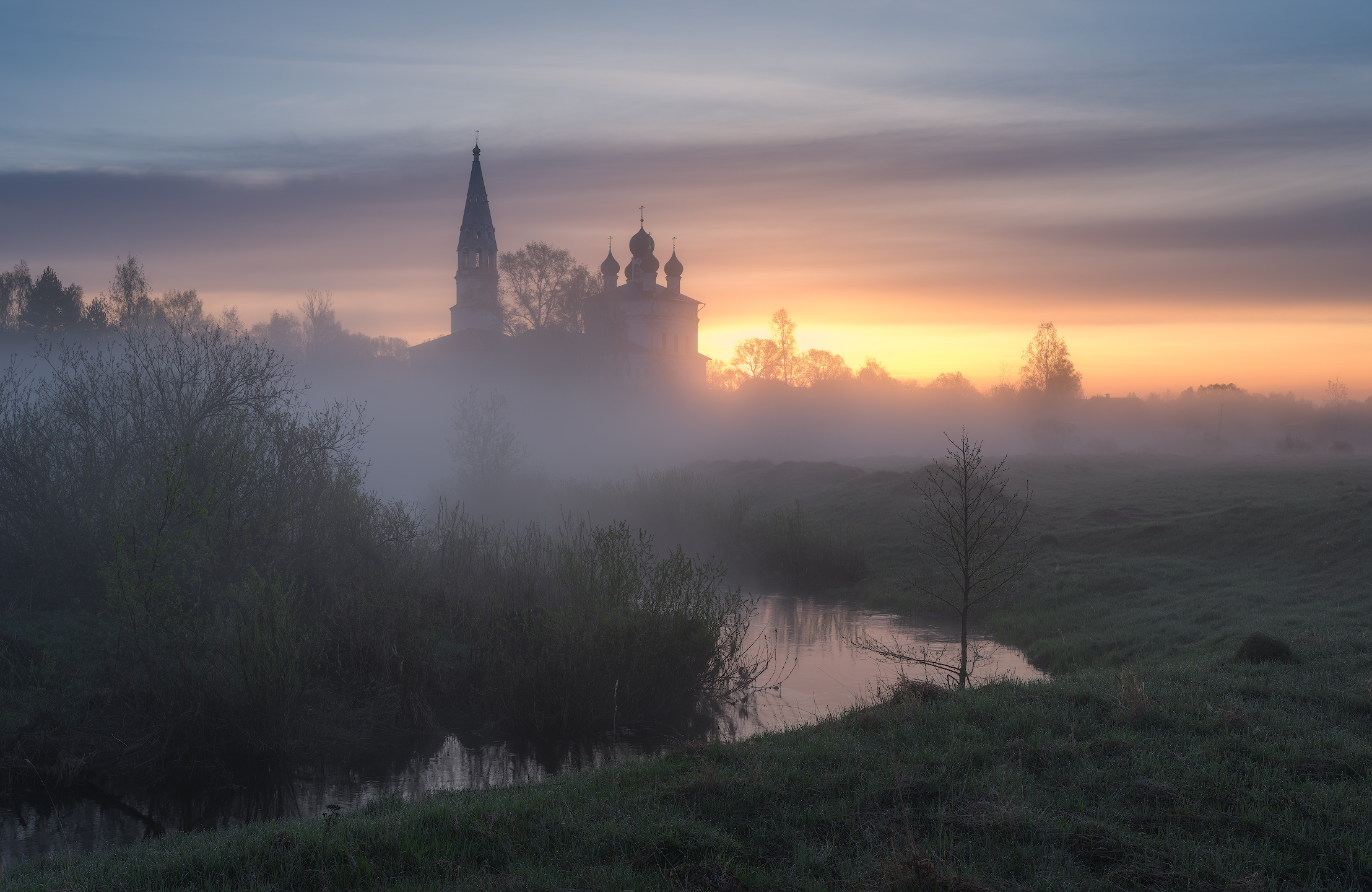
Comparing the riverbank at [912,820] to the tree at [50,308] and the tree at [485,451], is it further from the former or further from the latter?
the tree at [50,308]

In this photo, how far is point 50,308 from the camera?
51750mm

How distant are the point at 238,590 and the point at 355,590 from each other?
7.18ft

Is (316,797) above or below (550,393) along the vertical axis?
below

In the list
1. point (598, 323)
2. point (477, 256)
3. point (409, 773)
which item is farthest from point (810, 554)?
point (477, 256)

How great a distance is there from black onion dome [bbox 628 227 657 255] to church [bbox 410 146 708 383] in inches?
2.0

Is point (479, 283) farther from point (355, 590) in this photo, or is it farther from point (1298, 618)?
point (1298, 618)

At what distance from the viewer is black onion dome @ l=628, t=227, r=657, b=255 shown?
230 feet

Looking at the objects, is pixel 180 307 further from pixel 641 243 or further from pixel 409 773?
pixel 409 773

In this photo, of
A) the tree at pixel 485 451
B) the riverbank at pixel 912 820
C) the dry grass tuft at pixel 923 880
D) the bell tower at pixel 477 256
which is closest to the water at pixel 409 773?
the riverbank at pixel 912 820

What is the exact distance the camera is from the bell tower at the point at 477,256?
6253 cm

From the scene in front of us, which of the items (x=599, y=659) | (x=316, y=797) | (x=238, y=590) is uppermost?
(x=238, y=590)

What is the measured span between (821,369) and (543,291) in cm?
3317

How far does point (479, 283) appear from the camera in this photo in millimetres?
63156

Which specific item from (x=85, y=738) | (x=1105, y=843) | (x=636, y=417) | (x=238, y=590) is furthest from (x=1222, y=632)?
(x=636, y=417)
